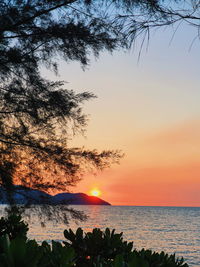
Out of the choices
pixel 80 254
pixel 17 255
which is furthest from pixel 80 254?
pixel 17 255

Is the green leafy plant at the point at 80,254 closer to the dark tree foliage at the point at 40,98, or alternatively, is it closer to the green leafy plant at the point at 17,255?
the green leafy plant at the point at 17,255

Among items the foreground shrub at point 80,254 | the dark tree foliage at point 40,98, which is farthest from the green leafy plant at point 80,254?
the dark tree foliage at point 40,98

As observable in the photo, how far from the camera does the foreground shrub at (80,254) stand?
129 centimetres

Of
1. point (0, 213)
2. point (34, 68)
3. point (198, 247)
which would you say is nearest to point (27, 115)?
point (34, 68)

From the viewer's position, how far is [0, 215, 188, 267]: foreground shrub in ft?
4.23

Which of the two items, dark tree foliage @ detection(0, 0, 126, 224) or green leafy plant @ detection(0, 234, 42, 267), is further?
dark tree foliage @ detection(0, 0, 126, 224)

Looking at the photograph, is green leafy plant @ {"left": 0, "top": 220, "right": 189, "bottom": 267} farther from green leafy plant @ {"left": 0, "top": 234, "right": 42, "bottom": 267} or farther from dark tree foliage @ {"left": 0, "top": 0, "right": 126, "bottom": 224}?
dark tree foliage @ {"left": 0, "top": 0, "right": 126, "bottom": 224}

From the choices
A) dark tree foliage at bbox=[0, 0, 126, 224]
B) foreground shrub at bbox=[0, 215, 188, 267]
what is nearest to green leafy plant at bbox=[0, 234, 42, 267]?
foreground shrub at bbox=[0, 215, 188, 267]

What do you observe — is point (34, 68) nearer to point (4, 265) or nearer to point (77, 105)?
point (77, 105)

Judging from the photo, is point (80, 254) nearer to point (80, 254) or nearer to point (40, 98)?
point (80, 254)

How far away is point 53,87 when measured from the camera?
19.1 ft

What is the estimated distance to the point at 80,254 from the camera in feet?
8.00

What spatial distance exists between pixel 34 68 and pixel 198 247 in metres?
29.8

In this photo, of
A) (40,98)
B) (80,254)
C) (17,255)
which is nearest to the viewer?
(17,255)
